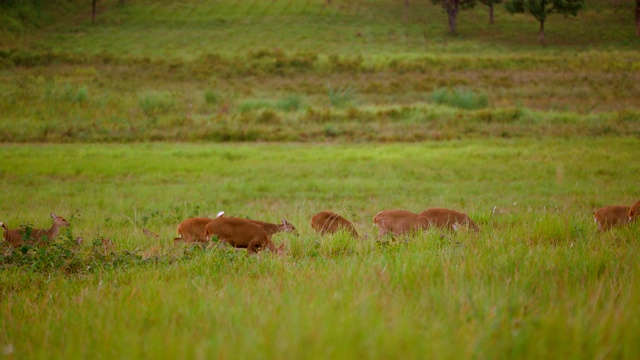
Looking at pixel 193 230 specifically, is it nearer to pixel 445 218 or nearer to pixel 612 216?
pixel 445 218

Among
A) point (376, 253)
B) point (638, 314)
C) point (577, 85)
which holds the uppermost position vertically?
point (638, 314)

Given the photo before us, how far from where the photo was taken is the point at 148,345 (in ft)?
8.36

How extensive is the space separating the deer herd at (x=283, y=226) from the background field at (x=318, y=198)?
0.86 ft

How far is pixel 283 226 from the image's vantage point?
6684 mm

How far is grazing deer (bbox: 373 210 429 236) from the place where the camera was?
6.64m

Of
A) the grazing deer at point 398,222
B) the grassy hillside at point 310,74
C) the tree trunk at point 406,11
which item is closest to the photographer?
the grazing deer at point 398,222

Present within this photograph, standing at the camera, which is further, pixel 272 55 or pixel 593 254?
pixel 272 55

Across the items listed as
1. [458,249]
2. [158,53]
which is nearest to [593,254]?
[458,249]

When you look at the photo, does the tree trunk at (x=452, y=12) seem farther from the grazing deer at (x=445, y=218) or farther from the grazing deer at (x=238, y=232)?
the grazing deer at (x=238, y=232)

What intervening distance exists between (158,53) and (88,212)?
132 ft

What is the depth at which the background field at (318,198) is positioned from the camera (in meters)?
2.73

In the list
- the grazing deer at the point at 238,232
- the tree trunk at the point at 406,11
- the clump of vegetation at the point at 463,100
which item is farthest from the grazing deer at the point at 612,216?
the tree trunk at the point at 406,11

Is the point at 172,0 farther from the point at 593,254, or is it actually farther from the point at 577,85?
the point at 593,254

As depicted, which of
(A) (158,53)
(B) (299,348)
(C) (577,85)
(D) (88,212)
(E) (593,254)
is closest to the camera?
(B) (299,348)
